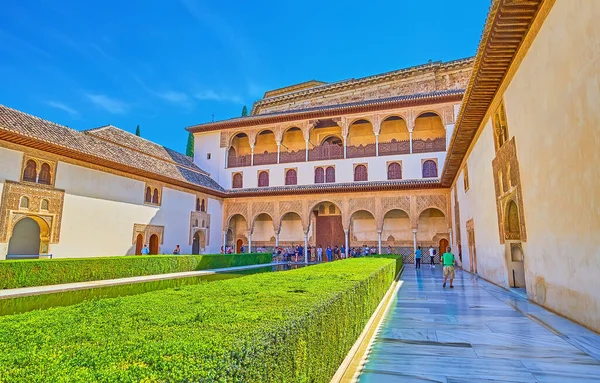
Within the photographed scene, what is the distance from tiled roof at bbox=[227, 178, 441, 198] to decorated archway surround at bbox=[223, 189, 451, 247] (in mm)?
366

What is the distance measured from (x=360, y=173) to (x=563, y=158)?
16930mm

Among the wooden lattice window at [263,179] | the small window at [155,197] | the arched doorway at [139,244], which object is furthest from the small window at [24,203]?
the wooden lattice window at [263,179]

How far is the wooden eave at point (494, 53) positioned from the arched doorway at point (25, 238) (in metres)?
18.4

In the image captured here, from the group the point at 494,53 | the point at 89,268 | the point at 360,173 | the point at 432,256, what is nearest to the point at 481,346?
the point at 494,53

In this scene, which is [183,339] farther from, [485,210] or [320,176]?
[320,176]

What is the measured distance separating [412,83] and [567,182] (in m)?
23.1

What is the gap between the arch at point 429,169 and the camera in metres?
20.7

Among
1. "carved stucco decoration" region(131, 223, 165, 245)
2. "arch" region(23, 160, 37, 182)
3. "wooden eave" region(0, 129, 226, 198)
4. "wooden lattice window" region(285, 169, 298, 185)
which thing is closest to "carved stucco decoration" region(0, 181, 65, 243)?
"arch" region(23, 160, 37, 182)

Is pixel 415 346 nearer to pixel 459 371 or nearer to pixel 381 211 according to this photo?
pixel 459 371

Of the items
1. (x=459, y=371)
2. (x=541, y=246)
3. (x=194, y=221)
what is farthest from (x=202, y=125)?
(x=459, y=371)

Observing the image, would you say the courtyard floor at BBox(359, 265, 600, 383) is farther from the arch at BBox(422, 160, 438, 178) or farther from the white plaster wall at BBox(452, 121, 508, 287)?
the arch at BBox(422, 160, 438, 178)

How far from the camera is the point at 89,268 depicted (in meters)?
12.1

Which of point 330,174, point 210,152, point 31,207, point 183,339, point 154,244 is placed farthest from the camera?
point 210,152

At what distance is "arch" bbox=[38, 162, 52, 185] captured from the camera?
13414 millimetres
